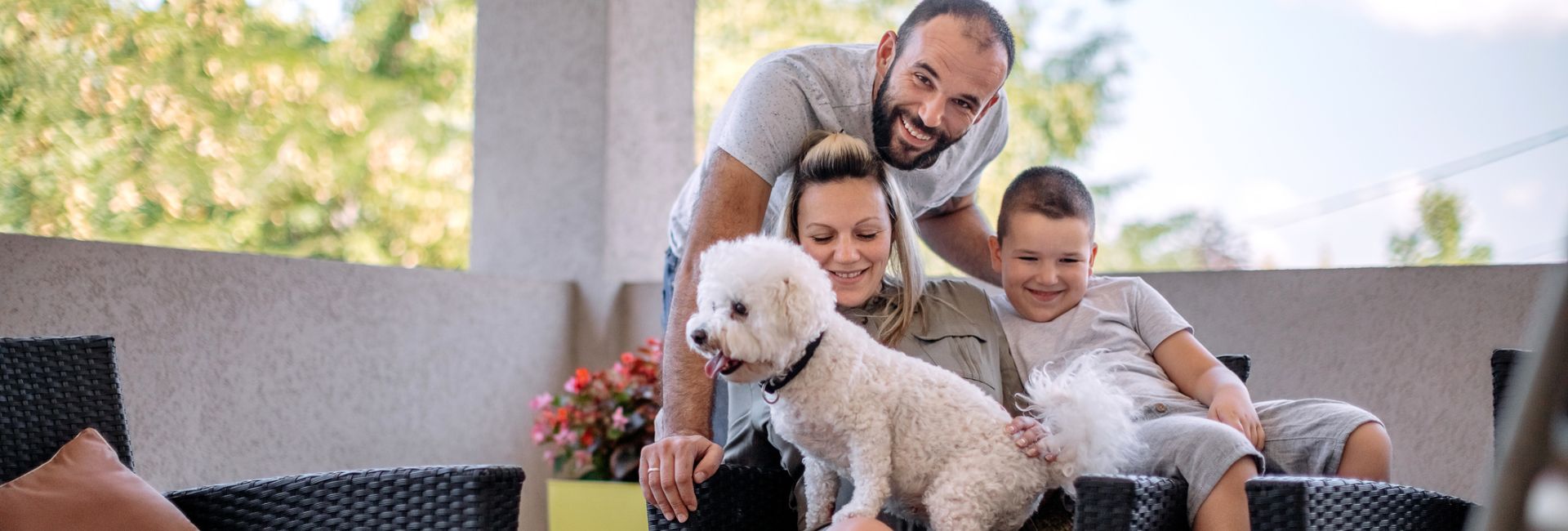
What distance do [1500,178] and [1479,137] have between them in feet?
1.42

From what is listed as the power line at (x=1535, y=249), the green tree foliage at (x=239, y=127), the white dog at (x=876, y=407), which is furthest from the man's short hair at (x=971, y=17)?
the green tree foliage at (x=239, y=127)

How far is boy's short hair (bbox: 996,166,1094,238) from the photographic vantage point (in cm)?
212

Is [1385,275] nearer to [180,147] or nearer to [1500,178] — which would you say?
[1500,178]

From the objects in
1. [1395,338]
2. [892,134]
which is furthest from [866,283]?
[1395,338]

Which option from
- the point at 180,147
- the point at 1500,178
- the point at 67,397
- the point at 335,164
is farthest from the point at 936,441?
the point at 335,164

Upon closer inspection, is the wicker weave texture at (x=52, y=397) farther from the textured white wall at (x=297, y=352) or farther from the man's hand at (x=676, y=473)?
the man's hand at (x=676, y=473)

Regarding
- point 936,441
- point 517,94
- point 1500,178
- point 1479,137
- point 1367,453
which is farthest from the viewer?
point 1479,137

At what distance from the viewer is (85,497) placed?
1.59 m

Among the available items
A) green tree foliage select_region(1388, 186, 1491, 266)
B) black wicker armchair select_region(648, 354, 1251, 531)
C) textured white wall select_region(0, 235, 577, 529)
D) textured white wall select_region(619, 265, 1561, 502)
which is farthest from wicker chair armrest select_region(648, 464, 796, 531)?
green tree foliage select_region(1388, 186, 1491, 266)

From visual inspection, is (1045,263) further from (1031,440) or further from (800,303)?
(800,303)

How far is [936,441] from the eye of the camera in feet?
5.34

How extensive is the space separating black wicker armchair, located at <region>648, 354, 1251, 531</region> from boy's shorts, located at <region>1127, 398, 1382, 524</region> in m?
0.05

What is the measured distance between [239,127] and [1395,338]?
8418mm

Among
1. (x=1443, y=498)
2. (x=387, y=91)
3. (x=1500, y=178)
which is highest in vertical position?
(x=387, y=91)
